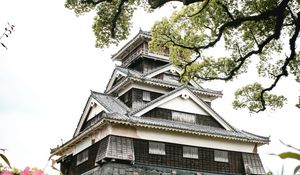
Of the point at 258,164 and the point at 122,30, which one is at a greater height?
the point at 122,30

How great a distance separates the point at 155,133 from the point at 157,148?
0.87 meters

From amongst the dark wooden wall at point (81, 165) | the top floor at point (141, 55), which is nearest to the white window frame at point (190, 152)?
the dark wooden wall at point (81, 165)

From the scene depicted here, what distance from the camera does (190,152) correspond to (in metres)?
22.0

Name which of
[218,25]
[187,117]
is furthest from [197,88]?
[218,25]

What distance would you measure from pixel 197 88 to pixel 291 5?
1342 centimetres

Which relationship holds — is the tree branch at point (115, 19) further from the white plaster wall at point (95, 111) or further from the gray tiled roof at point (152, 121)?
the white plaster wall at point (95, 111)

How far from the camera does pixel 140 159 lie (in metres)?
20.5

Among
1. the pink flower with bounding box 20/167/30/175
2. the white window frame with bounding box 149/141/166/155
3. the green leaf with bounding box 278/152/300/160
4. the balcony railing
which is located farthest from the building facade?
the green leaf with bounding box 278/152/300/160

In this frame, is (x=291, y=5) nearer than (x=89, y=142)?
Yes

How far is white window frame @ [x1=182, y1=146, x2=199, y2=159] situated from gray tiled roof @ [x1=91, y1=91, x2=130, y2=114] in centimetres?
425

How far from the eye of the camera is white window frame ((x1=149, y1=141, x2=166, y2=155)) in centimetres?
2098

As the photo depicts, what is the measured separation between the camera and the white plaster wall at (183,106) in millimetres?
23641

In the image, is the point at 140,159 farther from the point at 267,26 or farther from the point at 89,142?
the point at 267,26

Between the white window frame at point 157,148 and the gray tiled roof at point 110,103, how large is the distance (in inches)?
108
